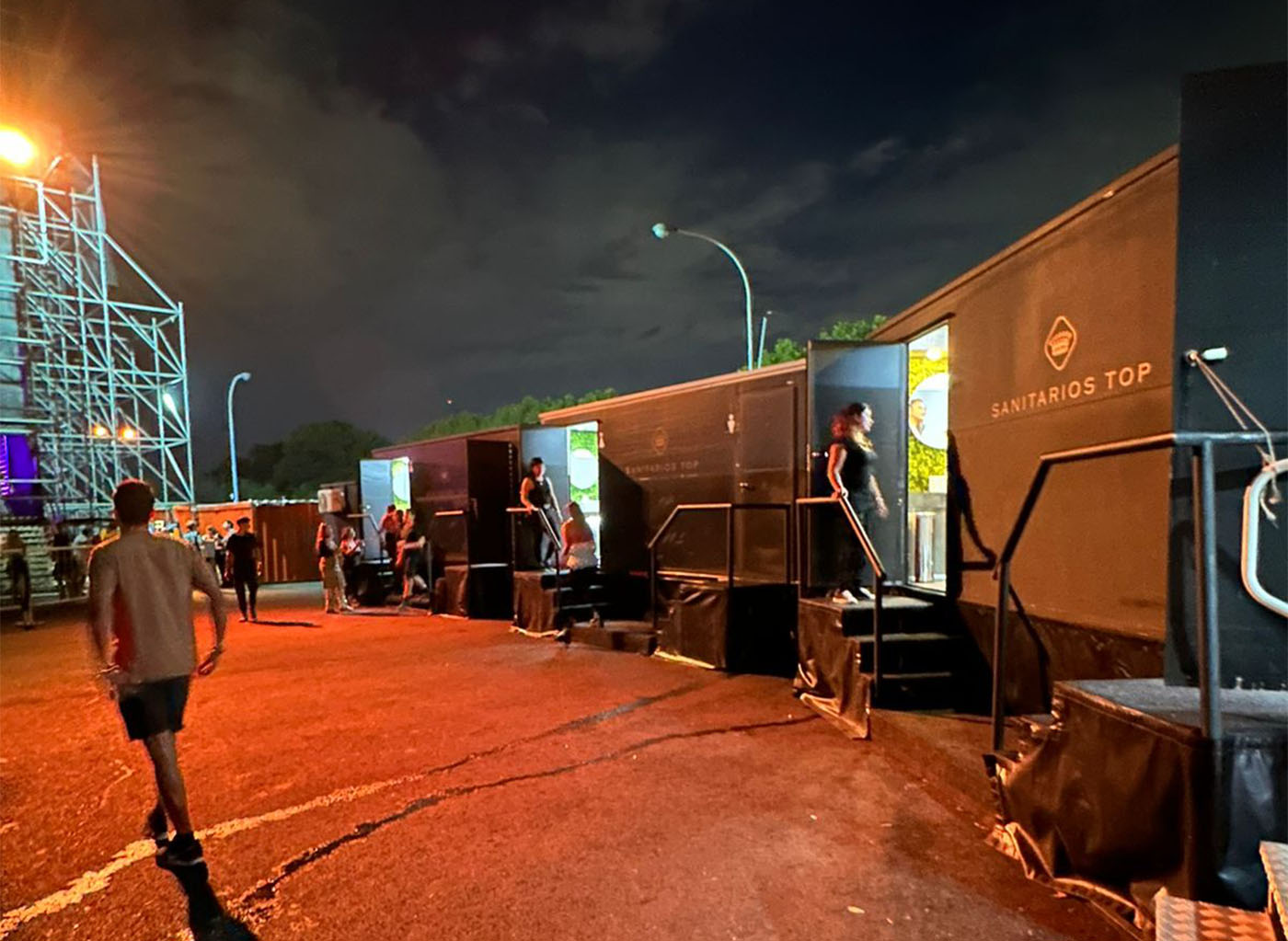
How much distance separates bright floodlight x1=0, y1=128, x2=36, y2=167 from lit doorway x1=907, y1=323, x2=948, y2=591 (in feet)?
37.2

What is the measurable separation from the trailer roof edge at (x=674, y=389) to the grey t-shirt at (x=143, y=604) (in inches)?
241

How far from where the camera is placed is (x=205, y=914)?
116 inches

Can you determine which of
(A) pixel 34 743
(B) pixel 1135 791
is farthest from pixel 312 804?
(B) pixel 1135 791

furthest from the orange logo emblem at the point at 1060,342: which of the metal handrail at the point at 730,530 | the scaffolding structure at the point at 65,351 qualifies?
the scaffolding structure at the point at 65,351

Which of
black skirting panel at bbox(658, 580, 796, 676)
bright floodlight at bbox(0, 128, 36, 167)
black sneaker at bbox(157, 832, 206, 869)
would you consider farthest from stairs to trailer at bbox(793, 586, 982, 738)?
bright floodlight at bbox(0, 128, 36, 167)

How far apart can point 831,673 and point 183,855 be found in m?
4.45

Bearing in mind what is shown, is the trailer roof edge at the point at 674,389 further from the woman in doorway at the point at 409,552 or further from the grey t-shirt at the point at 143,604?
the grey t-shirt at the point at 143,604

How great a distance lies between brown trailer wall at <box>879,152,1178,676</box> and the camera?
3590 mm

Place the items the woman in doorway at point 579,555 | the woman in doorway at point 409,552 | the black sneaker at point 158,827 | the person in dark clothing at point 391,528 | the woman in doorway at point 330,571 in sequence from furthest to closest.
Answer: the person in dark clothing at point 391,528 → the woman in doorway at point 409,552 → the woman in doorway at point 330,571 → the woman in doorway at point 579,555 → the black sneaker at point 158,827

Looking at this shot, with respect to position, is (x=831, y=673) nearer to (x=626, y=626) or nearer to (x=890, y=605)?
(x=890, y=605)

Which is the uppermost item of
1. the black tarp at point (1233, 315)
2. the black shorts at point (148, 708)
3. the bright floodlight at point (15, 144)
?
the bright floodlight at point (15, 144)

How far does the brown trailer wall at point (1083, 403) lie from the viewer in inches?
141

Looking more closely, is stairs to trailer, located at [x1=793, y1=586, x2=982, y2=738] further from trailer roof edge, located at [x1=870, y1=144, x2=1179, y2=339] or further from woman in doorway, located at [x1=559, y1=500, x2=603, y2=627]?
woman in doorway, located at [x1=559, y1=500, x2=603, y2=627]

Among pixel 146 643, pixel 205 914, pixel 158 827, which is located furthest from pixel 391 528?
pixel 205 914
